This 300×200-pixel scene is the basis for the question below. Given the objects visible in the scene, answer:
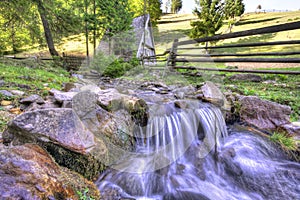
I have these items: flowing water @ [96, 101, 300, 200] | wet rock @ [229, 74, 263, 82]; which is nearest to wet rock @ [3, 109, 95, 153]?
flowing water @ [96, 101, 300, 200]

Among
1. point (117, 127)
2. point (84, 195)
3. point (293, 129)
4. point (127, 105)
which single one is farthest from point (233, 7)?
point (84, 195)

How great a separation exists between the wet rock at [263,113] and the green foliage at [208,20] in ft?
68.0

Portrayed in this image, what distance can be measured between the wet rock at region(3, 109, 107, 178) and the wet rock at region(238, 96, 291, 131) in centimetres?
304

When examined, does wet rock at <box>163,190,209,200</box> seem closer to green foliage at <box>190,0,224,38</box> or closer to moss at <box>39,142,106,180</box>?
moss at <box>39,142,106,180</box>

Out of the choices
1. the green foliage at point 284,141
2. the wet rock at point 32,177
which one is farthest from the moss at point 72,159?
the green foliage at point 284,141

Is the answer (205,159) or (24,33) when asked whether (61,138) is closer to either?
(205,159)

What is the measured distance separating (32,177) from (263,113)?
372cm

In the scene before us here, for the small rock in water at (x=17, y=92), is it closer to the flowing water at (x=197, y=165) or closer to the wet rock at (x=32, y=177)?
the wet rock at (x=32, y=177)

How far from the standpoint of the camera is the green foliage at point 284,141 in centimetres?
260

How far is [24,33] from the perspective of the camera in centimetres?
859

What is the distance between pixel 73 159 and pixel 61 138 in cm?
26

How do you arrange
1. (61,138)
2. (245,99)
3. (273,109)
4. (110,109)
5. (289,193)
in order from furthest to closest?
(245,99)
(273,109)
(110,109)
(289,193)
(61,138)

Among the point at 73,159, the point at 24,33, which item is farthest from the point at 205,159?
the point at 24,33

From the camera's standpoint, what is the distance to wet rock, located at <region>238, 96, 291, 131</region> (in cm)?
301
